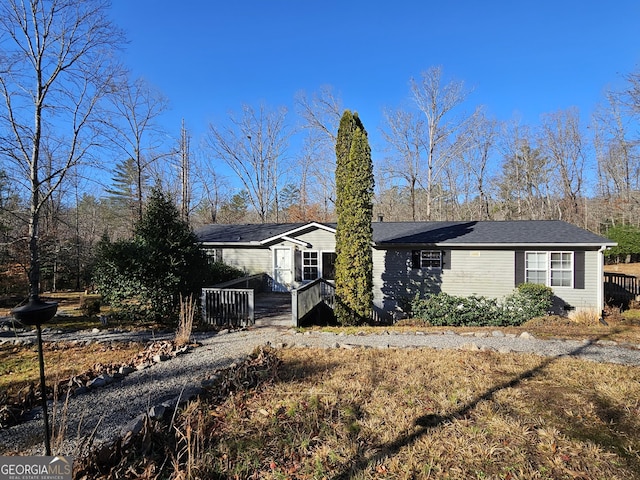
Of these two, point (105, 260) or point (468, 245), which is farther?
point (468, 245)

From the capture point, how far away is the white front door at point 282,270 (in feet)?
47.4

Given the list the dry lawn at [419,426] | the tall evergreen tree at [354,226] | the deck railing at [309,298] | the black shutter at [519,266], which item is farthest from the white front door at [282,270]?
the dry lawn at [419,426]

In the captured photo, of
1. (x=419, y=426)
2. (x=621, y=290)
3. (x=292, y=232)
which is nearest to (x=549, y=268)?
(x=621, y=290)

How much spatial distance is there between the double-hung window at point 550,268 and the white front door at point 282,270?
9106 mm

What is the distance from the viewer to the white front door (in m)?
14.4

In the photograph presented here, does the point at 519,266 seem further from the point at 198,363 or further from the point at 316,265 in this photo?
the point at 198,363

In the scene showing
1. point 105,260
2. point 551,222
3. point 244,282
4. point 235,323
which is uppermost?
point 551,222

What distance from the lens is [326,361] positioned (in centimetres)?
602

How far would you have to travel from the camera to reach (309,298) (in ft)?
34.1

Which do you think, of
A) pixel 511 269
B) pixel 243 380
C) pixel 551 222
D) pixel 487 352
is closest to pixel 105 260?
pixel 243 380

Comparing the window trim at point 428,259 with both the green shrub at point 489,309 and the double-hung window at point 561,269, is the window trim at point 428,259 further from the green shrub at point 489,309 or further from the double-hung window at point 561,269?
the double-hung window at point 561,269

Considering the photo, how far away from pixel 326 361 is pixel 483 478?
3.38 meters

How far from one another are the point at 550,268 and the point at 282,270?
10.1 metres

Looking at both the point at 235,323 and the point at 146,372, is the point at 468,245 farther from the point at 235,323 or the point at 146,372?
the point at 146,372
